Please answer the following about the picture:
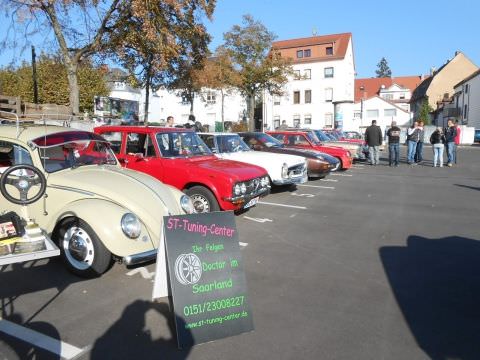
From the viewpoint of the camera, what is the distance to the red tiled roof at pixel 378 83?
257 feet

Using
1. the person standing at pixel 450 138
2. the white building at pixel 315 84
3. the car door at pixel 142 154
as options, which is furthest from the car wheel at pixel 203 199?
the white building at pixel 315 84

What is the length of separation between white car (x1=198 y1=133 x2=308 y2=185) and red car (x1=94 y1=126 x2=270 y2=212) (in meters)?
Result: 1.57

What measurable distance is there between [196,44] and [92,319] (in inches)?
536

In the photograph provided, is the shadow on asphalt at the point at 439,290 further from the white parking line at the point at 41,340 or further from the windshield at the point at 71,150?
the windshield at the point at 71,150

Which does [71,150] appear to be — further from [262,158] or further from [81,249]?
[262,158]

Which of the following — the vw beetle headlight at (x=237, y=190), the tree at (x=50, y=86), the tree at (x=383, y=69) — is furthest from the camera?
the tree at (x=383, y=69)

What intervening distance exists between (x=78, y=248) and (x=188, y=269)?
193 centimetres

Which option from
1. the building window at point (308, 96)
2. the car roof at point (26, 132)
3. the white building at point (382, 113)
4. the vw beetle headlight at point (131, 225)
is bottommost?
the vw beetle headlight at point (131, 225)

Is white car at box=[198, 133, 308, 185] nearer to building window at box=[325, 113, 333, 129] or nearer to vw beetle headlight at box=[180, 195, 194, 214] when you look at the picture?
vw beetle headlight at box=[180, 195, 194, 214]

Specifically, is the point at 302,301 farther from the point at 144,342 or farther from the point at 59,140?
the point at 59,140

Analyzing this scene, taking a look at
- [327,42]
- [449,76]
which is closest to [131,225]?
[327,42]

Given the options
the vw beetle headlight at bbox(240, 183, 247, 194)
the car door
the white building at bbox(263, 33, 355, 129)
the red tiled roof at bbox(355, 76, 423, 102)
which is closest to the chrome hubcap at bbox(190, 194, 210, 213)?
the vw beetle headlight at bbox(240, 183, 247, 194)

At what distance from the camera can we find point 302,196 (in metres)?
10.3

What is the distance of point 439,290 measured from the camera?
454 cm
